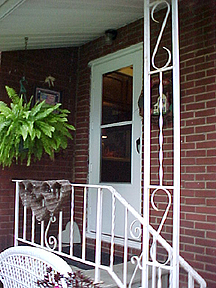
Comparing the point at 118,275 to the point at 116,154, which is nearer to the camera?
the point at 118,275

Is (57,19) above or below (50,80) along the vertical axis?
above

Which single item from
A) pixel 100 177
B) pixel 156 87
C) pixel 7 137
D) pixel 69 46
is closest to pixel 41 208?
pixel 7 137

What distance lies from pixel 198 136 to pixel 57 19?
1.70m

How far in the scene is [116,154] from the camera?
4.09 meters

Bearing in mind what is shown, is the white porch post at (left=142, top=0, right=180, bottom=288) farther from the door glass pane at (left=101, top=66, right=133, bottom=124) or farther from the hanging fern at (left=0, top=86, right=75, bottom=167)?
the door glass pane at (left=101, top=66, right=133, bottom=124)

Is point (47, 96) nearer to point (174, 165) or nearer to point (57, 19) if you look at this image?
point (57, 19)

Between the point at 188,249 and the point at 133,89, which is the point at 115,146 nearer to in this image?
the point at 133,89

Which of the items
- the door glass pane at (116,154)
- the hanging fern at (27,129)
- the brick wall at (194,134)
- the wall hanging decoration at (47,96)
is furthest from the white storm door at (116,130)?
the hanging fern at (27,129)

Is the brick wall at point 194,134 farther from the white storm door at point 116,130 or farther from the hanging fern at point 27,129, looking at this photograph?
the hanging fern at point 27,129

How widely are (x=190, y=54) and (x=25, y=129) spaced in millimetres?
1618

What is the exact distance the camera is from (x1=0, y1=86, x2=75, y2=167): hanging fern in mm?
2982

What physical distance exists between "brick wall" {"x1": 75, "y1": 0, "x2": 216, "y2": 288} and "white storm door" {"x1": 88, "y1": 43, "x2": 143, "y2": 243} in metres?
0.53

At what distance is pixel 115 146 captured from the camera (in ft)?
13.5

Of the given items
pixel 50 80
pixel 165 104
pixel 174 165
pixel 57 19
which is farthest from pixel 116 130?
pixel 174 165
